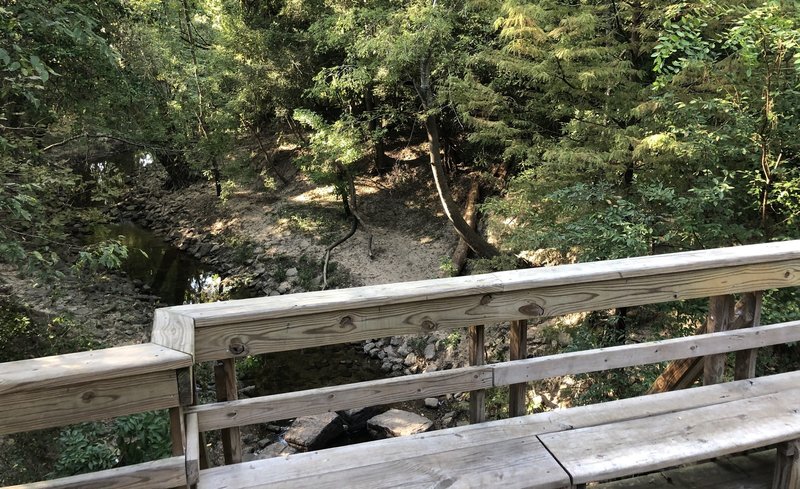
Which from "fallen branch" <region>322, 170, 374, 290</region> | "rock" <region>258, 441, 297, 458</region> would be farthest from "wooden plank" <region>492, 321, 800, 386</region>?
"fallen branch" <region>322, 170, 374, 290</region>

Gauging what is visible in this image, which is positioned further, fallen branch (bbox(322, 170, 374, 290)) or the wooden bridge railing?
fallen branch (bbox(322, 170, 374, 290))

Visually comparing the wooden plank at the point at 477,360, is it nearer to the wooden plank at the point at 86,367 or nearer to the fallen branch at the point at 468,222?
the wooden plank at the point at 86,367

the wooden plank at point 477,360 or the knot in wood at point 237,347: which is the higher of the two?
the knot in wood at point 237,347

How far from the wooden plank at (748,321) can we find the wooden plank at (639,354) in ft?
0.22

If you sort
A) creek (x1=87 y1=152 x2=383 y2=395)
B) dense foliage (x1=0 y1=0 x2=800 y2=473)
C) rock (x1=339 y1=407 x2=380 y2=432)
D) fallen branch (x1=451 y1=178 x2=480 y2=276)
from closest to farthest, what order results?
dense foliage (x1=0 y1=0 x2=800 y2=473) → rock (x1=339 y1=407 x2=380 y2=432) → creek (x1=87 y1=152 x2=383 y2=395) → fallen branch (x1=451 y1=178 x2=480 y2=276)

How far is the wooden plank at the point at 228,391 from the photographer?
5.78 ft

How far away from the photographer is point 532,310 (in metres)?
1.94

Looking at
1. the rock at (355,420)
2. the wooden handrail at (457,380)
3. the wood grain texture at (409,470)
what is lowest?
the rock at (355,420)

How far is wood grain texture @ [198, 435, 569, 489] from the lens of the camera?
1.67 metres

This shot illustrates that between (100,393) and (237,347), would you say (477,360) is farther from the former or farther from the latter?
(100,393)

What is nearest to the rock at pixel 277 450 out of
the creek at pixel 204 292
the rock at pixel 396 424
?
the rock at pixel 396 424

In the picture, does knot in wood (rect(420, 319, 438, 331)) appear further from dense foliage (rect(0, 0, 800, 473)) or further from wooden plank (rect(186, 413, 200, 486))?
dense foliage (rect(0, 0, 800, 473))

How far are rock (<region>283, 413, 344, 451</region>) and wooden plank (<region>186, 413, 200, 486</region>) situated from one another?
5102 millimetres

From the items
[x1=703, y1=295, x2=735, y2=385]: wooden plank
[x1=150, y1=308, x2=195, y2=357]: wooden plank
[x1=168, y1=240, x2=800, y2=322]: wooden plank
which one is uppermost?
[x1=168, y1=240, x2=800, y2=322]: wooden plank
